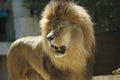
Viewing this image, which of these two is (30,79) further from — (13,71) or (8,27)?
(8,27)

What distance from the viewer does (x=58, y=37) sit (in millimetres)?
4387

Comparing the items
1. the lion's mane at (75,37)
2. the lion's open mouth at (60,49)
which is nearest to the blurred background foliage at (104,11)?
the lion's mane at (75,37)

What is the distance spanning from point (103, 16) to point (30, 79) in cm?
610

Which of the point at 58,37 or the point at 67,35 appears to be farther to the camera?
the point at 67,35

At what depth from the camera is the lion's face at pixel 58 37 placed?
438cm

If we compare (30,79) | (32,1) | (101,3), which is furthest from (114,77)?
(32,1)

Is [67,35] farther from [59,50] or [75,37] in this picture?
[59,50]

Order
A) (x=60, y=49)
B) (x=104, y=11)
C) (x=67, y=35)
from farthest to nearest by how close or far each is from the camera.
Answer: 1. (x=104, y=11)
2. (x=67, y=35)
3. (x=60, y=49)

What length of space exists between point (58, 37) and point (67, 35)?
0.14 metres

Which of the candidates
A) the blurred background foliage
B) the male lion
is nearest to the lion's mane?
the male lion

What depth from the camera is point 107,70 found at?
12984 mm

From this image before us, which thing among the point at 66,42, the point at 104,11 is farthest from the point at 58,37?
the point at 104,11

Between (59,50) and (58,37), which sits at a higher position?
(58,37)

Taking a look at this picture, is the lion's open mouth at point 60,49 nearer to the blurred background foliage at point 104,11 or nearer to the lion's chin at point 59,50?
the lion's chin at point 59,50
